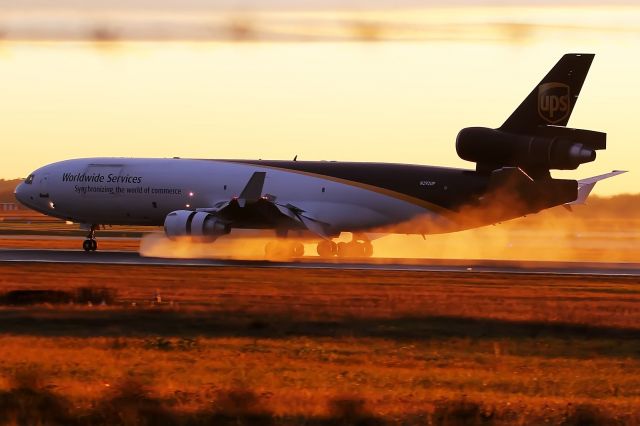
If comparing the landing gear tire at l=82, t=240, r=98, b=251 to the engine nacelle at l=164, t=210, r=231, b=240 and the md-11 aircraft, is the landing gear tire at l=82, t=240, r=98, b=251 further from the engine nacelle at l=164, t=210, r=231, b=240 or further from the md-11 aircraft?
the engine nacelle at l=164, t=210, r=231, b=240

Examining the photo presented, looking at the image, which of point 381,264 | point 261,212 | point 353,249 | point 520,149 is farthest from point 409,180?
point 520,149

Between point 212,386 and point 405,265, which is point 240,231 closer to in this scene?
point 405,265

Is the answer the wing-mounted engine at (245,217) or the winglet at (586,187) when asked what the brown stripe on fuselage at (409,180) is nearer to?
the wing-mounted engine at (245,217)

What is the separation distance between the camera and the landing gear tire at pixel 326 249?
63.3 metres

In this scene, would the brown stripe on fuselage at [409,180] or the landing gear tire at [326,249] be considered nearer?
the brown stripe on fuselage at [409,180]

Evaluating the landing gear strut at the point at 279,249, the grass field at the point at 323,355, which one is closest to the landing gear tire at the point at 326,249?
the landing gear strut at the point at 279,249

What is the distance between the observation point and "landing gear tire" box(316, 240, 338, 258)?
63.3 metres

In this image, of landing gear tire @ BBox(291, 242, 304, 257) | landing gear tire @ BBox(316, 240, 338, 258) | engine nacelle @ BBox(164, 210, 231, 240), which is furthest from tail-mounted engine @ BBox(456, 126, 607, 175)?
engine nacelle @ BBox(164, 210, 231, 240)

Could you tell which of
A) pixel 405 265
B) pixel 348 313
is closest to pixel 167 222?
pixel 405 265

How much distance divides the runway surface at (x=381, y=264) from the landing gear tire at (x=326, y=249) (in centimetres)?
105

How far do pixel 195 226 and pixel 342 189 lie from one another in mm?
8680

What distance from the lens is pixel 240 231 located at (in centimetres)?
6259

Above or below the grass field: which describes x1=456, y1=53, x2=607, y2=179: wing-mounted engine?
above

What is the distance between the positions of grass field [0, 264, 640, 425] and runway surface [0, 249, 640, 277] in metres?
10.8
